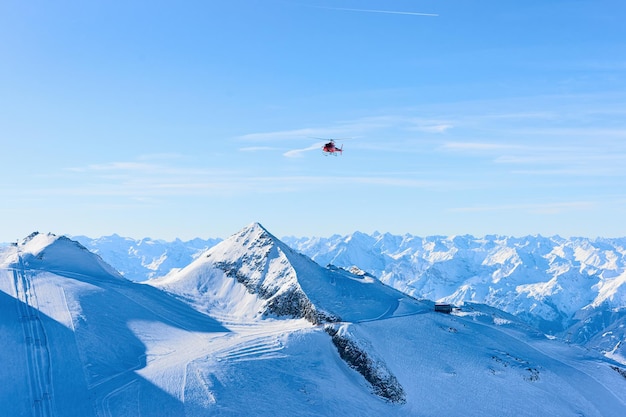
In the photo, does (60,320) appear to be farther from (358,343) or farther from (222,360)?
(358,343)

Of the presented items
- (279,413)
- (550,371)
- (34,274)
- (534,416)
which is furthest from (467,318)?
(34,274)

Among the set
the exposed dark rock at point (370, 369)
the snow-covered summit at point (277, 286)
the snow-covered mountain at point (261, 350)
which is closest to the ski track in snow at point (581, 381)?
the snow-covered mountain at point (261, 350)

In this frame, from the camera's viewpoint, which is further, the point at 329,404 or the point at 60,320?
the point at 60,320

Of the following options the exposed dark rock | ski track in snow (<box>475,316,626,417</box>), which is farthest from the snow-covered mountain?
ski track in snow (<box>475,316,626,417</box>)

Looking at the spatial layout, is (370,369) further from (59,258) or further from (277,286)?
(59,258)

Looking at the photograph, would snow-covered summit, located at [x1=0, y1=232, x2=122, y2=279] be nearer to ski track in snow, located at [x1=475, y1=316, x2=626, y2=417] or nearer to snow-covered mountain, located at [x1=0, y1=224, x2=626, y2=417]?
snow-covered mountain, located at [x1=0, y1=224, x2=626, y2=417]

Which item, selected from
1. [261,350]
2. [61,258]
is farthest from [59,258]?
[261,350]

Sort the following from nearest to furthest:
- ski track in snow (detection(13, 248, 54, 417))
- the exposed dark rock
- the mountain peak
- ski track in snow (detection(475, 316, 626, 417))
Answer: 1. ski track in snow (detection(13, 248, 54, 417))
2. the exposed dark rock
3. ski track in snow (detection(475, 316, 626, 417))
4. the mountain peak

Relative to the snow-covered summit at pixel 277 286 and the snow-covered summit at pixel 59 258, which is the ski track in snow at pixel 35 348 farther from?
the snow-covered summit at pixel 277 286
